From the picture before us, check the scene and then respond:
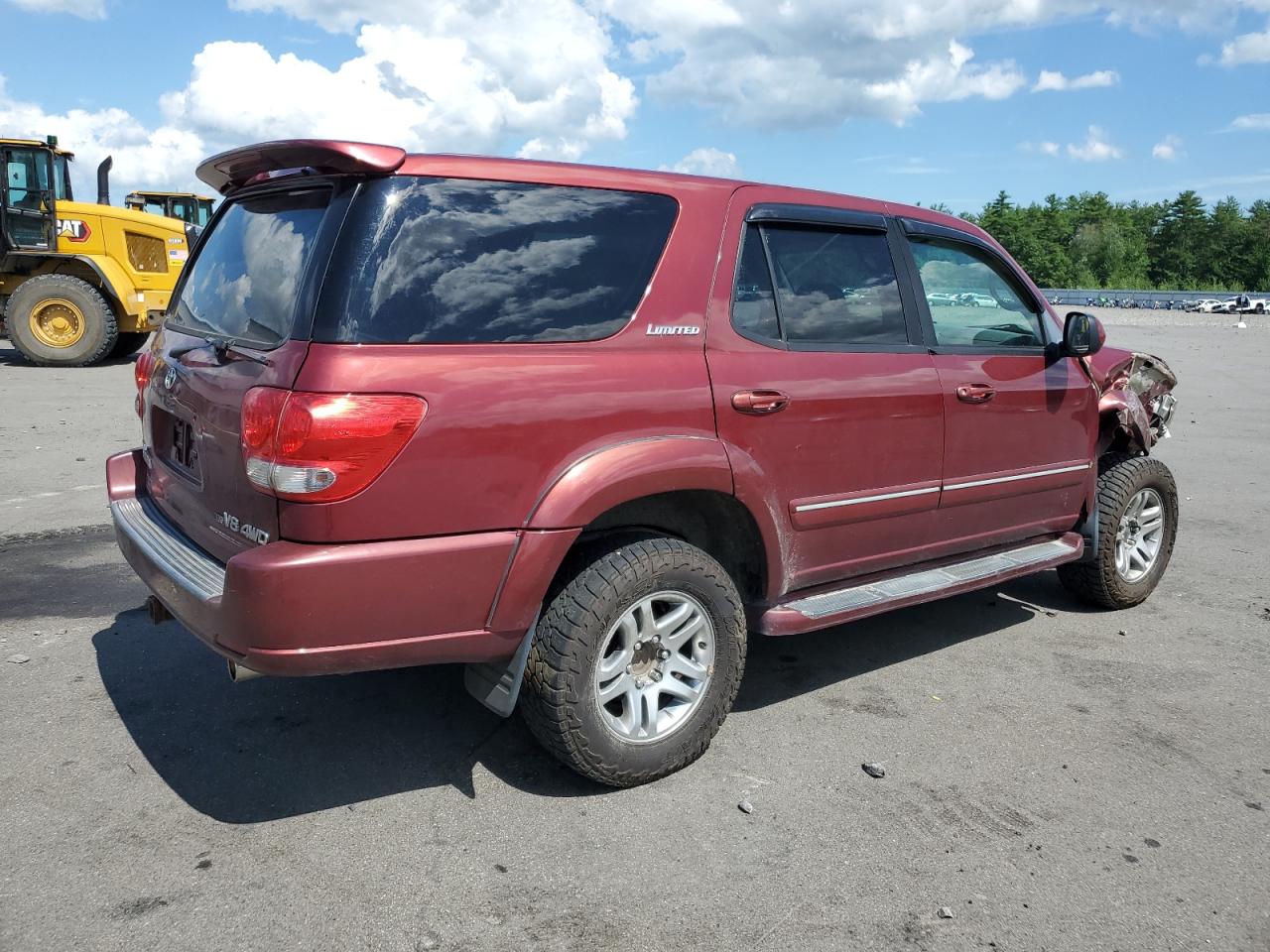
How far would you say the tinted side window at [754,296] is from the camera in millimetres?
3639

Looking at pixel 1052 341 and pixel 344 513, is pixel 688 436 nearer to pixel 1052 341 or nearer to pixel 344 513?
pixel 344 513

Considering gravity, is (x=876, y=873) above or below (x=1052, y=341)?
below

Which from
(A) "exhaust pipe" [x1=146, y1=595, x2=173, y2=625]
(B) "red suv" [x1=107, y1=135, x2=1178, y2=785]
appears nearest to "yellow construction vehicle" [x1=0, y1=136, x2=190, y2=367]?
(B) "red suv" [x1=107, y1=135, x2=1178, y2=785]

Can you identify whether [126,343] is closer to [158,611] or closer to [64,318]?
[64,318]

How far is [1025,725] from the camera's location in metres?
3.96

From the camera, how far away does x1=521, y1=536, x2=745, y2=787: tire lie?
3.17m

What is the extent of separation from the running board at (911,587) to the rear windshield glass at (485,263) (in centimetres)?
126

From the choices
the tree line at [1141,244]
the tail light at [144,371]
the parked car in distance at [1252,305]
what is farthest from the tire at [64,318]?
the tree line at [1141,244]

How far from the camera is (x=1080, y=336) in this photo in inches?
187

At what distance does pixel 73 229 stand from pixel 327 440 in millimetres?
15453

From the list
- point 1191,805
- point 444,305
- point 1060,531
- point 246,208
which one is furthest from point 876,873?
point 246,208

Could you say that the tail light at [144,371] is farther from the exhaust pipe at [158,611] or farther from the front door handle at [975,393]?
the front door handle at [975,393]

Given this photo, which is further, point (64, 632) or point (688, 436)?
point (64, 632)

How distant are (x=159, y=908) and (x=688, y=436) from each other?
2.00m
